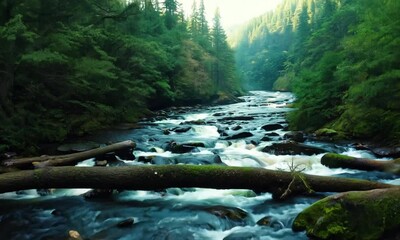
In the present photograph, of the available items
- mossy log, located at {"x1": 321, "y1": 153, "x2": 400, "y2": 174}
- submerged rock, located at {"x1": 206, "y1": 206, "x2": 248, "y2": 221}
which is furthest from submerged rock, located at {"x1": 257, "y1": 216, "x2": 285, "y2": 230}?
mossy log, located at {"x1": 321, "y1": 153, "x2": 400, "y2": 174}

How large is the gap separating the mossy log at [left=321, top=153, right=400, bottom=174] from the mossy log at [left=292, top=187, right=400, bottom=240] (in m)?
4.61

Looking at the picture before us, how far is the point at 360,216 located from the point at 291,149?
7878mm

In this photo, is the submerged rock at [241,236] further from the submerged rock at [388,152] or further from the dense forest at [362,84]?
the dense forest at [362,84]

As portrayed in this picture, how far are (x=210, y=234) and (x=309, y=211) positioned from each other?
6.56 feet

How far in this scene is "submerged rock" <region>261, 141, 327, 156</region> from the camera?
43.1 ft

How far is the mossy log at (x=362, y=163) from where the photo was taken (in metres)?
10.1

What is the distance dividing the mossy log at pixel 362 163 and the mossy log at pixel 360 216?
461cm

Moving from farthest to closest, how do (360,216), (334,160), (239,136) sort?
(239,136), (334,160), (360,216)

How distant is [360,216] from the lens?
5.58 metres

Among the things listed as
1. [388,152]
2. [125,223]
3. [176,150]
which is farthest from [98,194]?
[388,152]

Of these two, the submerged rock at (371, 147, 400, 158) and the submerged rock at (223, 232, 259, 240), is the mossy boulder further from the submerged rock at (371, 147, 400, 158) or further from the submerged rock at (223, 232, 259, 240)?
the submerged rock at (223, 232, 259, 240)

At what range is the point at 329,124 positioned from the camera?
58.6 feet

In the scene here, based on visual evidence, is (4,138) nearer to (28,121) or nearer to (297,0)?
(28,121)

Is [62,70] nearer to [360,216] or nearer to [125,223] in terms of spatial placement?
[125,223]
